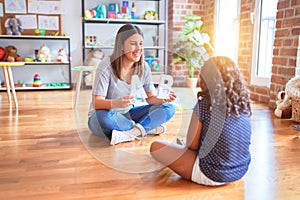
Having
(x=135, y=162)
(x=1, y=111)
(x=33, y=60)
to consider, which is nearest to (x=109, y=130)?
(x=135, y=162)

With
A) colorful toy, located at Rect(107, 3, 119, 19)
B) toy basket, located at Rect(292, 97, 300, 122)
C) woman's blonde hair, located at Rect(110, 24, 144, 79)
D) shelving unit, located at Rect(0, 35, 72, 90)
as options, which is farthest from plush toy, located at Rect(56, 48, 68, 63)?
toy basket, located at Rect(292, 97, 300, 122)

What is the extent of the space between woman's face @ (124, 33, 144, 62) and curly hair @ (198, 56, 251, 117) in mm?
540

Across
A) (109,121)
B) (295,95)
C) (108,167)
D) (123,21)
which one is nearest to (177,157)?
(108,167)

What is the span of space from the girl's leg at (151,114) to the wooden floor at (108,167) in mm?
88

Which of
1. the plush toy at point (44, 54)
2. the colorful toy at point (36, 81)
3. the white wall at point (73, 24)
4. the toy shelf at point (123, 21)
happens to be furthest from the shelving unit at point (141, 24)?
the colorful toy at point (36, 81)

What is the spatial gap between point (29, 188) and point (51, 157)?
316 mm

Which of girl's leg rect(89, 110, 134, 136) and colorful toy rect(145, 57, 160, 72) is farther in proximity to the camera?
colorful toy rect(145, 57, 160, 72)

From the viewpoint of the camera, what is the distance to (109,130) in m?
1.56

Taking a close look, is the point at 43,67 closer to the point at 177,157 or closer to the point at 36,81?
the point at 36,81

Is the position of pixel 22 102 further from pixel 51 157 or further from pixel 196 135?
pixel 196 135

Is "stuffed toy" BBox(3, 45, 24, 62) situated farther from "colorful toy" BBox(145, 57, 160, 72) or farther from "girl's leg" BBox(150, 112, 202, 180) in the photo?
"girl's leg" BBox(150, 112, 202, 180)

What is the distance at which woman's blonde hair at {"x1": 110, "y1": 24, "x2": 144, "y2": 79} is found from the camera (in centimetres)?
145

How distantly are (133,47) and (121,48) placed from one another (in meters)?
0.06

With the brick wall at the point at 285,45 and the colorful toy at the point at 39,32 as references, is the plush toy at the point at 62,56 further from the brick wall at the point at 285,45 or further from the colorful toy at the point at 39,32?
the brick wall at the point at 285,45
